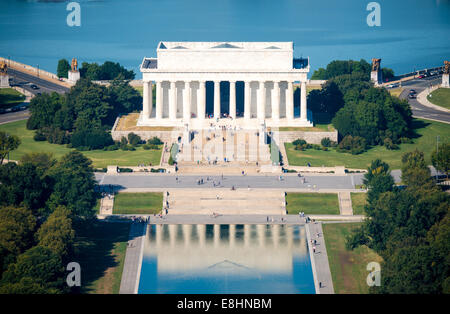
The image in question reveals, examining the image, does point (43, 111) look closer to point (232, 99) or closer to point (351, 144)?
point (232, 99)

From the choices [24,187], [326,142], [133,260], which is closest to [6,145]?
[24,187]

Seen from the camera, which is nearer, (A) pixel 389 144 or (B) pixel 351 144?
(B) pixel 351 144

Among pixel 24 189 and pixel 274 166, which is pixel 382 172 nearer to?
pixel 274 166

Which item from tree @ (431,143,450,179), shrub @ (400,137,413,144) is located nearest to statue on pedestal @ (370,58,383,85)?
shrub @ (400,137,413,144)

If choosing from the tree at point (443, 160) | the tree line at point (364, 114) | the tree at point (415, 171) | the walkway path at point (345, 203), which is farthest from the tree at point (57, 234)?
the tree line at point (364, 114)

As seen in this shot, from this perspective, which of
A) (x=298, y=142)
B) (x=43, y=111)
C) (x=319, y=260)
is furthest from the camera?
(x=43, y=111)
